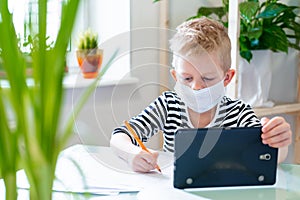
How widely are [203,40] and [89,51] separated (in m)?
0.86

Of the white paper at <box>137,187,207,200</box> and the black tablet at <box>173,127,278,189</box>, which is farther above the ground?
the black tablet at <box>173,127,278,189</box>

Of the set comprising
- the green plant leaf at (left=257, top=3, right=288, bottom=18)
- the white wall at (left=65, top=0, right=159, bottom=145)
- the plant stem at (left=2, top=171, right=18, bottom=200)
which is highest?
the green plant leaf at (left=257, top=3, right=288, bottom=18)

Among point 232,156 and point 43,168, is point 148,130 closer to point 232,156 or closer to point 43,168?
point 232,156

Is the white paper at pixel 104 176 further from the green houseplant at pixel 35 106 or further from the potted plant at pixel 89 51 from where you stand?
the potted plant at pixel 89 51

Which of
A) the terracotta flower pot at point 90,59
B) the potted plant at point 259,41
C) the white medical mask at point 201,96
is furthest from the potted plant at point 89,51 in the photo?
the white medical mask at point 201,96

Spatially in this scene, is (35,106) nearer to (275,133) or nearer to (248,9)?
(275,133)

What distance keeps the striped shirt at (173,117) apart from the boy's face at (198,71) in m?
0.13

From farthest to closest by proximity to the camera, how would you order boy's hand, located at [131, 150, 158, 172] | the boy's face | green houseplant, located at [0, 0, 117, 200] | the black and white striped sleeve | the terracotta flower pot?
the terracotta flower pot < the black and white striped sleeve < the boy's face < boy's hand, located at [131, 150, 158, 172] < green houseplant, located at [0, 0, 117, 200]

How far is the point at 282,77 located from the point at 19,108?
90.2 inches

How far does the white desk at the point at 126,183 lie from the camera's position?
1.01 meters

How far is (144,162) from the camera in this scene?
44.9 inches

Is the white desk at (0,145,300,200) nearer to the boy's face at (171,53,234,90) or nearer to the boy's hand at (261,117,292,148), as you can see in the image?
the boy's hand at (261,117,292,148)

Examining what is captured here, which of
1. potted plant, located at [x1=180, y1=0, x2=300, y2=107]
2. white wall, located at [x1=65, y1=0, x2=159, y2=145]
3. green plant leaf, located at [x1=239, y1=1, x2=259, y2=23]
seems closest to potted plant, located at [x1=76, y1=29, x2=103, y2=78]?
white wall, located at [x1=65, y1=0, x2=159, y2=145]

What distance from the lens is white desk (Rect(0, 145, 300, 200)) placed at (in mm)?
1008
